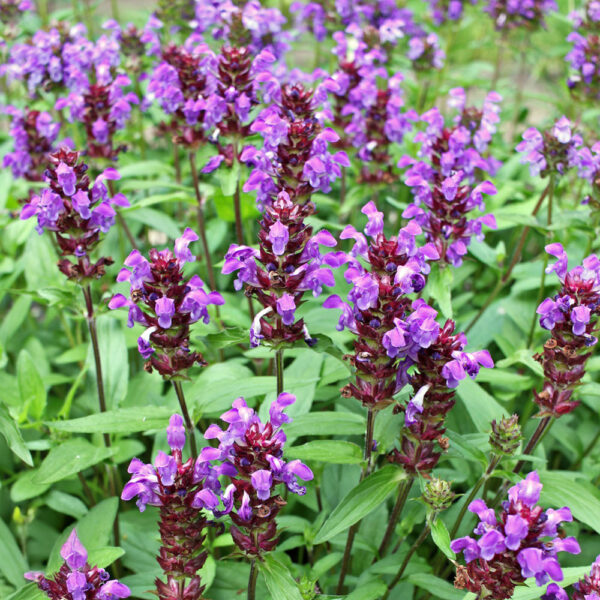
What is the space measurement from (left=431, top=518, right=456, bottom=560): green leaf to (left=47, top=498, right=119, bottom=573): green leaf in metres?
1.67

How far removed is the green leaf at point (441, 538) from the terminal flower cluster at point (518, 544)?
0.14m

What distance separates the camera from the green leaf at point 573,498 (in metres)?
3.33

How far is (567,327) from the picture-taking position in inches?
126

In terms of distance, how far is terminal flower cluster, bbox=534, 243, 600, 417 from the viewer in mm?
3100

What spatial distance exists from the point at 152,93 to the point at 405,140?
8.30ft

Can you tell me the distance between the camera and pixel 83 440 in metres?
4.08

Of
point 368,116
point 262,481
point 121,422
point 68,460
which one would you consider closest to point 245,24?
point 368,116

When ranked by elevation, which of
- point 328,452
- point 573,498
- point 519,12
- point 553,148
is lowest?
point 573,498

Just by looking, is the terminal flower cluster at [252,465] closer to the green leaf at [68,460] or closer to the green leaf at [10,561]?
the green leaf at [68,460]

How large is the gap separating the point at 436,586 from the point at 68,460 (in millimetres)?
2016

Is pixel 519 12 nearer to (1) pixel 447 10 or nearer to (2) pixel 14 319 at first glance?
(1) pixel 447 10

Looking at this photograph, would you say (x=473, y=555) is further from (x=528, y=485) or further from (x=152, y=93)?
(x=152, y=93)

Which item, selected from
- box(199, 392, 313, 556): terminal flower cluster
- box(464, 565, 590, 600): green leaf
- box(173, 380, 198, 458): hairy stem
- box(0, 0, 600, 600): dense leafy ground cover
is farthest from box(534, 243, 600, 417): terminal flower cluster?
box(173, 380, 198, 458): hairy stem

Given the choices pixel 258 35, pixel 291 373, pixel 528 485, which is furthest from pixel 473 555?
pixel 258 35
